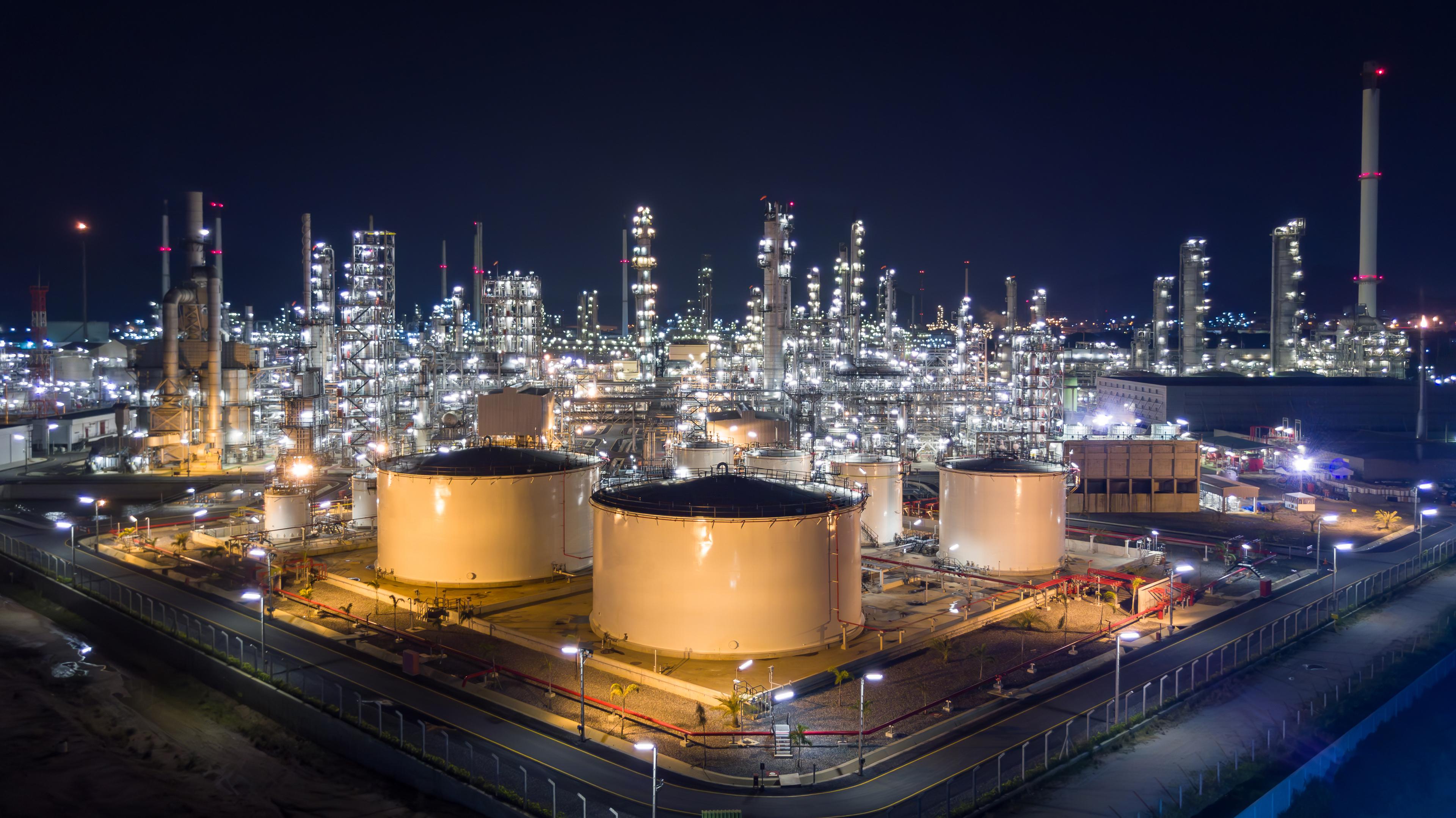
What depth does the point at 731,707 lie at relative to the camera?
60.4 ft

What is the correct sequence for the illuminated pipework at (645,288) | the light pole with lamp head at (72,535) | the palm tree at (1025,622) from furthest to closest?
the illuminated pipework at (645,288) < the light pole with lamp head at (72,535) < the palm tree at (1025,622)

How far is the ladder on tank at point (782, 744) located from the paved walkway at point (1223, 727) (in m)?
3.84

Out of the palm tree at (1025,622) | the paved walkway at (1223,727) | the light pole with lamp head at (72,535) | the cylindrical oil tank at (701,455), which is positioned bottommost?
the paved walkway at (1223,727)

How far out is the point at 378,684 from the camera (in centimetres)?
2073

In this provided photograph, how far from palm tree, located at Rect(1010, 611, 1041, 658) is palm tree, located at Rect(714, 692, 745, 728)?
28.4ft

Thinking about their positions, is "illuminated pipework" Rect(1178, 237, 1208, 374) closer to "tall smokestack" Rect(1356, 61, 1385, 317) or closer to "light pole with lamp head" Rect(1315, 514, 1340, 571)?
"tall smokestack" Rect(1356, 61, 1385, 317)

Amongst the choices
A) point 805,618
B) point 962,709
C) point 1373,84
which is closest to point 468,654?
point 805,618

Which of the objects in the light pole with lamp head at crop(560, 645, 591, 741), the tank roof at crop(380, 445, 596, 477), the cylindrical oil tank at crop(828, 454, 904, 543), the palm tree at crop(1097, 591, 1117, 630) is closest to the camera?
the light pole with lamp head at crop(560, 645, 591, 741)

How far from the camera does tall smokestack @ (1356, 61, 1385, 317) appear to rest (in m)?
89.1

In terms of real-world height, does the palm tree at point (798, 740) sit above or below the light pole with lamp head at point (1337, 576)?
below

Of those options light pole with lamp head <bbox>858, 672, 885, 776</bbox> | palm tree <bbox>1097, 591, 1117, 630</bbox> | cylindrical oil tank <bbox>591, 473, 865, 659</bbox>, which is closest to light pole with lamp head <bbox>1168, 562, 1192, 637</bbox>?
palm tree <bbox>1097, 591, 1117, 630</bbox>

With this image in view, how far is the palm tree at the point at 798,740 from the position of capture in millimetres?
17047

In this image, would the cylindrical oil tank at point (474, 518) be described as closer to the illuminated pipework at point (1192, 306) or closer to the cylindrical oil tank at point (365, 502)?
the cylindrical oil tank at point (365, 502)

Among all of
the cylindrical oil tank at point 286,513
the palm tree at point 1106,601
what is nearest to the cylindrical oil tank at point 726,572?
the palm tree at point 1106,601
